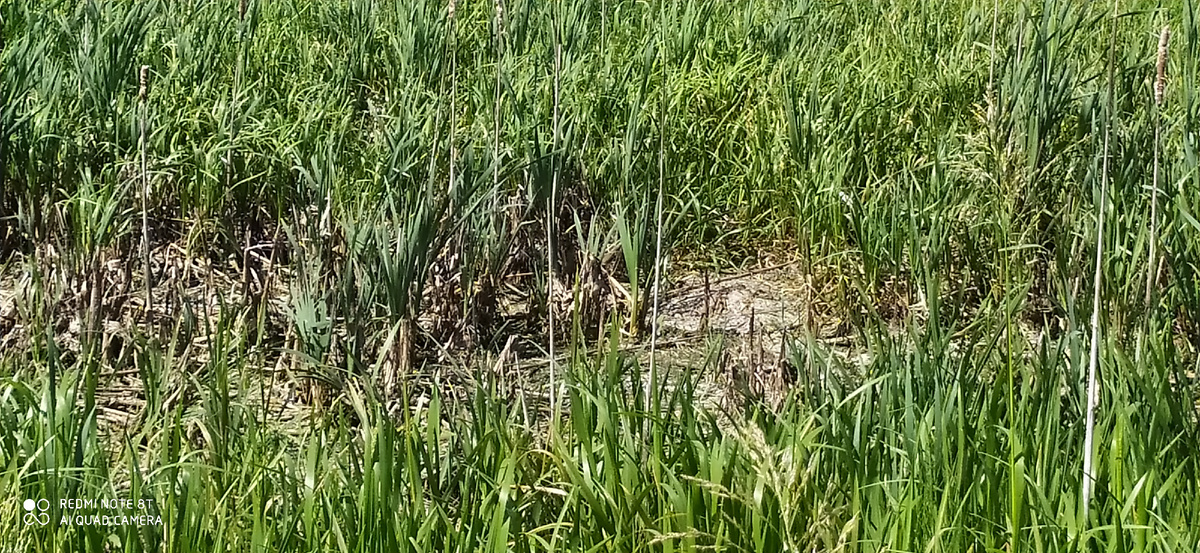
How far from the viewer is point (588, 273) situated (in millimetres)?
2988

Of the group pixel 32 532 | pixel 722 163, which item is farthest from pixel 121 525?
pixel 722 163

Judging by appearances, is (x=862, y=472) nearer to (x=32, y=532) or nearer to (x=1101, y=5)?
(x=32, y=532)

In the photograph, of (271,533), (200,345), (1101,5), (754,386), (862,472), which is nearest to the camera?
(271,533)

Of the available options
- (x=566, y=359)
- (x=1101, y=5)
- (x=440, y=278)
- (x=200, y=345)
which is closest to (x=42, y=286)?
(x=200, y=345)

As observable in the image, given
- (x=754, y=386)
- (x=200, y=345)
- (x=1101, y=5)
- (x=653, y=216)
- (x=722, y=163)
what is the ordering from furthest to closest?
(x=1101, y=5), (x=722, y=163), (x=653, y=216), (x=200, y=345), (x=754, y=386)

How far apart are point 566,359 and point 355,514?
41.2 inches

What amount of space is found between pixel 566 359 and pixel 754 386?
0.42 metres

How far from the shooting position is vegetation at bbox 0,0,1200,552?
1817mm

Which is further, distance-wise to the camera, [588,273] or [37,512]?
[588,273]

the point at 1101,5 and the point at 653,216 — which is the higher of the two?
the point at 1101,5

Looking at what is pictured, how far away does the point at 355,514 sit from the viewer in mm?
1771

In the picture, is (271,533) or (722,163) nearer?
(271,533)

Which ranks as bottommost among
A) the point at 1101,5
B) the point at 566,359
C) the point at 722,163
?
the point at 566,359

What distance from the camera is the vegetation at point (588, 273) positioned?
1.82m
